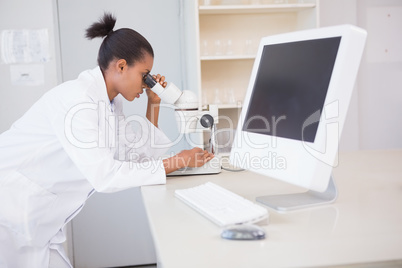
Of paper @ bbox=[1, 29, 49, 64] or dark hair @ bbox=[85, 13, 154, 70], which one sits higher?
paper @ bbox=[1, 29, 49, 64]

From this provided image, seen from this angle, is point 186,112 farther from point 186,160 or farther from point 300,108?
point 300,108

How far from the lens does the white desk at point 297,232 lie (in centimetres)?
87

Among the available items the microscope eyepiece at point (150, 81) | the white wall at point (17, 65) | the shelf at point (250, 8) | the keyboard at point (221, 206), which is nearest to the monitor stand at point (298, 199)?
the keyboard at point (221, 206)

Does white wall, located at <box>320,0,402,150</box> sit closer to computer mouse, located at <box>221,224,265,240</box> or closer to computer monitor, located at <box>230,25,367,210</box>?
computer monitor, located at <box>230,25,367,210</box>

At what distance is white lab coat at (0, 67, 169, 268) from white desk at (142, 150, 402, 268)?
28cm

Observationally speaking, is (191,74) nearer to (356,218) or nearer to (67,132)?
(67,132)

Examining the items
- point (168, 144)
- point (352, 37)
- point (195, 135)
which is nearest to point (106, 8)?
point (195, 135)

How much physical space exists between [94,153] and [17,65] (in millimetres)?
1954

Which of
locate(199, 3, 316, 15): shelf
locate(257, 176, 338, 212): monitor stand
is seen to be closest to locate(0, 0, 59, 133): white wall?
locate(199, 3, 316, 15): shelf

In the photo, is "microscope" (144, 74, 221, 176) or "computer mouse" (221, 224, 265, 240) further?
"microscope" (144, 74, 221, 176)

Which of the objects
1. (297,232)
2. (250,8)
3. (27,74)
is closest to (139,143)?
(297,232)

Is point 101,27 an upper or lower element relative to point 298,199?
upper

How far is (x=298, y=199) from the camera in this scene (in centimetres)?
131

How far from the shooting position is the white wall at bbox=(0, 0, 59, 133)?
3072mm
